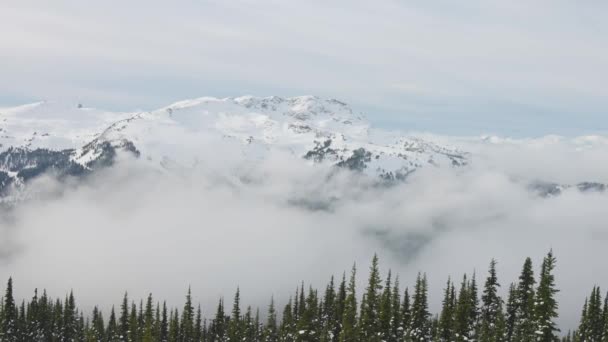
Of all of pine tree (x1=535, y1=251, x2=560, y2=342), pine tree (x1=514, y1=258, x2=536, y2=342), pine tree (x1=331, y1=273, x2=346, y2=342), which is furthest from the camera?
pine tree (x1=331, y1=273, x2=346, y2=342)

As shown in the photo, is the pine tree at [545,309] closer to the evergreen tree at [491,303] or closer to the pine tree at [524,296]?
the pine tree at [524,296]

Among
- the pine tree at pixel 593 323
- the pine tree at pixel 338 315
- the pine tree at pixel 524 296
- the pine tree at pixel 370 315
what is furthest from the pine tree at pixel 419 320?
the pine tree at pixel 593 323

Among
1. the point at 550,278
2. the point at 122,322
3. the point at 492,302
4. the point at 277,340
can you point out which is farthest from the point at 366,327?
the point at 122,322

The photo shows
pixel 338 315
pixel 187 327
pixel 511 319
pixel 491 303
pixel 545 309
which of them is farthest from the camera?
pixel 187 327

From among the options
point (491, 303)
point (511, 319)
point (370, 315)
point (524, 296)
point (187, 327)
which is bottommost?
point (187, 327)

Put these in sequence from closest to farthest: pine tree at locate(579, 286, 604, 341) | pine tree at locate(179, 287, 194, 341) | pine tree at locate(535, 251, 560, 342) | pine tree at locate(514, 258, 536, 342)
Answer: pine tree at locate(535, 251, 560, 342), pine tree at locate(514, 258, 536, 342), pine tree at locate(579, 286, 604, 341), pine tree at locate(179, 287, 194, 341)

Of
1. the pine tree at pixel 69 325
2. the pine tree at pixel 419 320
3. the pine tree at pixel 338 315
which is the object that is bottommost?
the pine tree at pixel 69 325

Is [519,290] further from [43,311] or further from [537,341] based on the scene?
[43,311]

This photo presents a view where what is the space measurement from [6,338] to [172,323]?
98.4ft

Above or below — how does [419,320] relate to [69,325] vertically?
above

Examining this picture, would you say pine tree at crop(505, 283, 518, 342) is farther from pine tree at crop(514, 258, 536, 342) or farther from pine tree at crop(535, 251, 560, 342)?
pine tree at crop(535, 251, 560, 342)

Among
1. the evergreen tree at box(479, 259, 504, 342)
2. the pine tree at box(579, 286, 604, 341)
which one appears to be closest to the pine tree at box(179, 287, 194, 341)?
the evergreen tree at box(479, 259, 504, 342)

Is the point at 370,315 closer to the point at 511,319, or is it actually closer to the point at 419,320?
the point at 419,320

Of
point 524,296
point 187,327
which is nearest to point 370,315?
point 524,296
